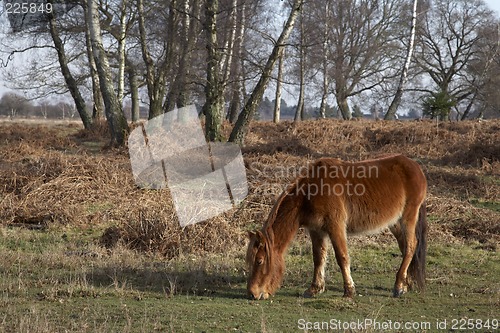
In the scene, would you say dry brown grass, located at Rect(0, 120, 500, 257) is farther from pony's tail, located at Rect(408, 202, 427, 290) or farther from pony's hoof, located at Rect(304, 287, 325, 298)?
pony's tail, located at Rect(408, 202, 427, 290)

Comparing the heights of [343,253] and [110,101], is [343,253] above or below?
below

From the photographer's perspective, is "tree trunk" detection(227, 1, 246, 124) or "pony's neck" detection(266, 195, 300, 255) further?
"tree trunk" detection(227, 1, 246, 124)

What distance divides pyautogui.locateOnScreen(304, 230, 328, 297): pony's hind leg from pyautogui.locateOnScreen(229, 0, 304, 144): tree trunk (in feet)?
31.7

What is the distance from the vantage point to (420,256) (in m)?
7.61

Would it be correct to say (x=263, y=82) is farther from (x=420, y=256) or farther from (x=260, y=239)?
(x=260, y=239)

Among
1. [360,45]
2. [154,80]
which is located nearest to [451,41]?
[360,45]

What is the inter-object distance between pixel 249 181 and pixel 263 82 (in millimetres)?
4599

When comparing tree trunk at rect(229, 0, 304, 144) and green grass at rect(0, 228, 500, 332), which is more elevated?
tree trunk at rect(229, 0, 304, 144)

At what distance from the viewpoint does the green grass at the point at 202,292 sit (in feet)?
19.7

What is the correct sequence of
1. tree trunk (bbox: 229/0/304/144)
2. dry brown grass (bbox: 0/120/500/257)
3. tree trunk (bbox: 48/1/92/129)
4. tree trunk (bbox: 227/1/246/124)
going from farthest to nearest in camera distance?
tree trunk (bbox: 48/1/92/129) < tree trunk (bbox: 227/1/246/124) < tree trunk (bbox: 229/0/304/144) < dry brown grass (bbox: 0/120/500/257)

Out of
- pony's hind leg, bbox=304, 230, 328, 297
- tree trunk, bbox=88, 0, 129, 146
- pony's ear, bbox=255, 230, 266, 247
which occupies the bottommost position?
pony's hind leg, bbox=304, 230, 328, 297

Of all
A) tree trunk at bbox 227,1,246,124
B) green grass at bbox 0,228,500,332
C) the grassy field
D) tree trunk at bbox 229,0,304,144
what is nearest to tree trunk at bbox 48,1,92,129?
tree trunk at bbox 227,1,246,124

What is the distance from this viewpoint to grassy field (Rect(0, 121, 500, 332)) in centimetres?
613

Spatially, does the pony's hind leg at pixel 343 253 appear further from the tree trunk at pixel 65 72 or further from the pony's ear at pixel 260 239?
the tree trunk at pixel 65 72
